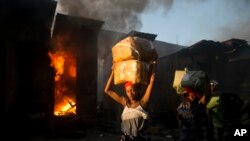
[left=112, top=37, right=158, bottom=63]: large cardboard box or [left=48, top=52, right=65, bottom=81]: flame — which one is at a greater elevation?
[left=48, top=52, right=65, bottom=81]: flame

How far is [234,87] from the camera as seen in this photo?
18.3 m

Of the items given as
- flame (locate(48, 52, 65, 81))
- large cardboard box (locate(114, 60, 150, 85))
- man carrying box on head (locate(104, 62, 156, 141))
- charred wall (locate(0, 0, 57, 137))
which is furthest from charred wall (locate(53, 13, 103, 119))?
man carrying box on head (locate(104, 62, 156, 141))

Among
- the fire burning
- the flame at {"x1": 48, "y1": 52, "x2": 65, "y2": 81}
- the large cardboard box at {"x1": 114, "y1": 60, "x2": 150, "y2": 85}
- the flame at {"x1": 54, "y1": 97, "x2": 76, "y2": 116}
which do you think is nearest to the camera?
the large cardboard box at {"x1": 114, "y1": 60, "x2": 150, "y2": 85}

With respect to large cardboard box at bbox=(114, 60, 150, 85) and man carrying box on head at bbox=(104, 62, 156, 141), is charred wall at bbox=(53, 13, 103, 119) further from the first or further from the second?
man carrying box on head at bbox=(104, 62, 156, 141)

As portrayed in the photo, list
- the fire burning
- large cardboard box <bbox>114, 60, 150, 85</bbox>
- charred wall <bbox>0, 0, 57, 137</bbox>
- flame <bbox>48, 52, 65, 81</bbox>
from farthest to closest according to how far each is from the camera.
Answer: the fire burning, flame <bbox>48, 52, 65, 81</bbox>, charred wall <bbox>0, 0, 57, 137</bbox>, large cardboard box <bbox>114, 60, 150, 85</bbox>

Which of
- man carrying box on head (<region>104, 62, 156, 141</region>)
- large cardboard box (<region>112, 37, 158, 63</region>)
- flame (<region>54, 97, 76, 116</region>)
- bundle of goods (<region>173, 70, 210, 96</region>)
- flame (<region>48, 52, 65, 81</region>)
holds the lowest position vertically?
flame (<region>54, 97, 76, 116</region>)

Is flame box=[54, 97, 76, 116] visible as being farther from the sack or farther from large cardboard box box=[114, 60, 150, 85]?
large cardboard box box=[114, 60, 150, 85]

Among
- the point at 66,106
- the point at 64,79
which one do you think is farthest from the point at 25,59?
the point at 66,106

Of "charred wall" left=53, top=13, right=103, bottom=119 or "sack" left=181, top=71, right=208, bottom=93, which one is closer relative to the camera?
"sack" left=181, top=71, right=208, bottom=93

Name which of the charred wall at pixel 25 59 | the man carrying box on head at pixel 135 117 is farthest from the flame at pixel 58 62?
the man carrying box on head at pixel 135 117

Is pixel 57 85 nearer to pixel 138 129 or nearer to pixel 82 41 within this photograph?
pixel 82 41

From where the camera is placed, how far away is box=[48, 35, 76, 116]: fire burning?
1575 centimetres

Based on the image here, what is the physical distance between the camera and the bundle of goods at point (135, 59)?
405 centimetres

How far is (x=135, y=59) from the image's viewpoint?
13.5 ft
